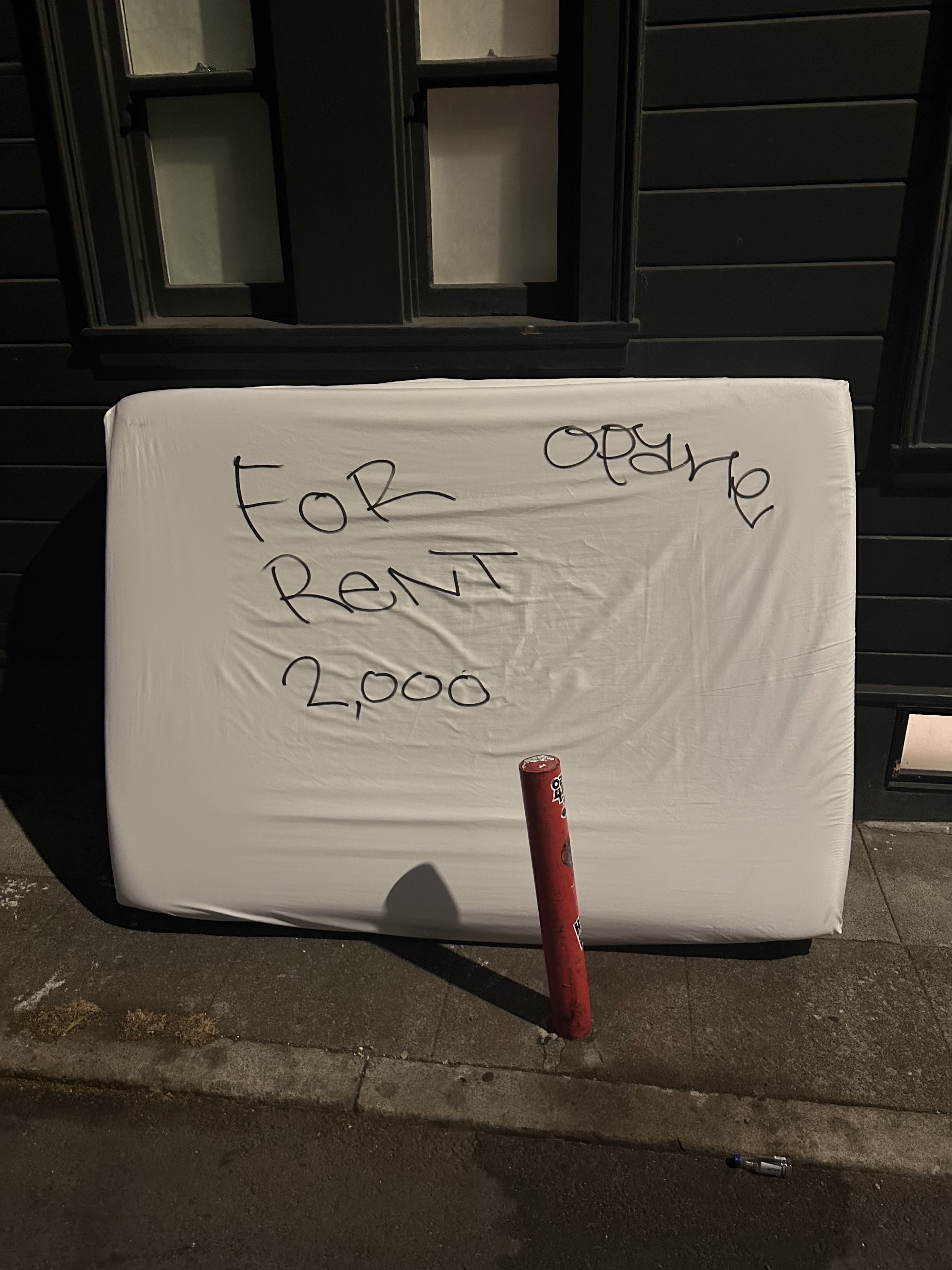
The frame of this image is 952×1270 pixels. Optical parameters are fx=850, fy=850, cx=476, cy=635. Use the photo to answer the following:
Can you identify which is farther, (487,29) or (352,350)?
(352,350)

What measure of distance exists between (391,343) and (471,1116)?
308 centimetres

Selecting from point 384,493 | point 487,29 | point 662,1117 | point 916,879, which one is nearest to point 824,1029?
point 662,1117

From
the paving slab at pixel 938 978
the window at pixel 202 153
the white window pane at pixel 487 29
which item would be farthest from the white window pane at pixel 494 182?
the paving slab at pixel 938 978

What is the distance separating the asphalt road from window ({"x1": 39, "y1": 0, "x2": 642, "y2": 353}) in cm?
310

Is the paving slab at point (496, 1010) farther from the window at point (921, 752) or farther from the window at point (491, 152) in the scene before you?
the window at point (491, 152)

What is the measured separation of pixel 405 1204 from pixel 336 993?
2.69ft

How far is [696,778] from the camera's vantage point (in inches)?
123

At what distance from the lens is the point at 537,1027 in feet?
9.75

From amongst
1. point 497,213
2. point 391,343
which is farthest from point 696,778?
point 497,213

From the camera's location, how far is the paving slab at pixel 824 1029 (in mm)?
2725

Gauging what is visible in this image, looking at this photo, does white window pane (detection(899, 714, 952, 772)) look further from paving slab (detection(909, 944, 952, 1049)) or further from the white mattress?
the white mattress

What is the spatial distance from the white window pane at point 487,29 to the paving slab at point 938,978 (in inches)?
154

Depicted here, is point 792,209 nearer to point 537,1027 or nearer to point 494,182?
point 494,182

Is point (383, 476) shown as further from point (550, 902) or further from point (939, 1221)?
point (939, 1221)
